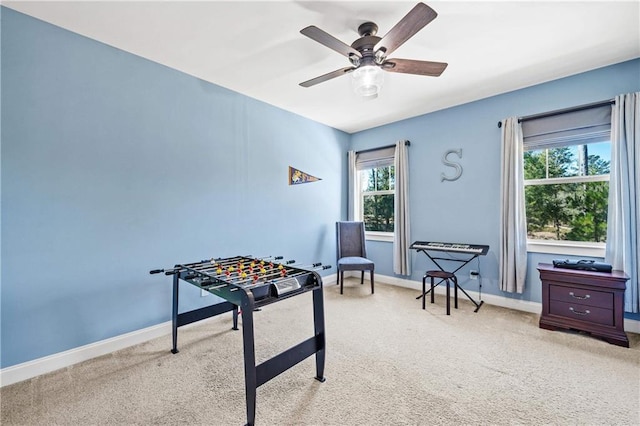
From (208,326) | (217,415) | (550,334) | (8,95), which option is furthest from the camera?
(208,326)

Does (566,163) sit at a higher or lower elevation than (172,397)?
higher

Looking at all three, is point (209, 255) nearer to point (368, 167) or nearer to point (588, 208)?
point (368, 167)

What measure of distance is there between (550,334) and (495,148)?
86.4 inches

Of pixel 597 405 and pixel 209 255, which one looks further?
pixel 209 255

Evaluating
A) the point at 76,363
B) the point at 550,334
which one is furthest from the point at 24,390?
the point at 550,334

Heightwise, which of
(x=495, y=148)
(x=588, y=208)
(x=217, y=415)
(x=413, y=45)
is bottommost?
(x=217, y=415)

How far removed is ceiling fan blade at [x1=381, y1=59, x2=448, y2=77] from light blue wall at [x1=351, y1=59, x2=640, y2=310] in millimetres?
1827

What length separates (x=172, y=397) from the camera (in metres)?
1.82

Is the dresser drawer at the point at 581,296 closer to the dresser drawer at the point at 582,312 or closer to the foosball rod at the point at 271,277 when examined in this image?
the dresser drawer at the point at 582,312

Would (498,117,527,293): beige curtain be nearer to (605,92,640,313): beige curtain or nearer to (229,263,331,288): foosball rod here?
(605,92,640,313): beige curtain

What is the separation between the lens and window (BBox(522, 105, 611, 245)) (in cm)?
291

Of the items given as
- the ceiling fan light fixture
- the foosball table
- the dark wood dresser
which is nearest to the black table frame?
the foosball table

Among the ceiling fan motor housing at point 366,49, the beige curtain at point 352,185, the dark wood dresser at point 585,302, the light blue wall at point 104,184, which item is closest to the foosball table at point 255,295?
the light blue wall at point 104,184

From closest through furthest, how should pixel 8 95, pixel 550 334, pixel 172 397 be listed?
pixel 172 397 < pixel 8 95 < pixel 550 334
